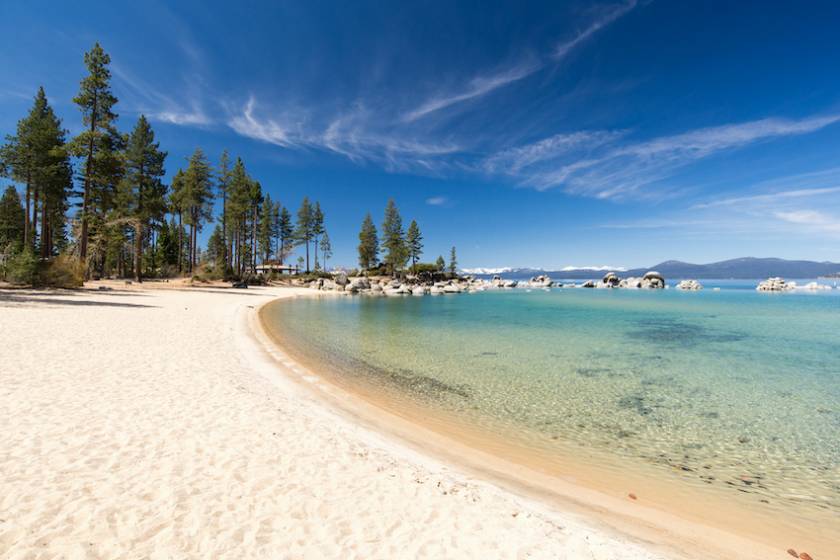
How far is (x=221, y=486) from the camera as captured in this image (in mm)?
4215

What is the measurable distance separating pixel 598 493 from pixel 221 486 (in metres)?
5.30

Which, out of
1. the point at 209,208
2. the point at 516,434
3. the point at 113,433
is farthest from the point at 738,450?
the point at 209,208

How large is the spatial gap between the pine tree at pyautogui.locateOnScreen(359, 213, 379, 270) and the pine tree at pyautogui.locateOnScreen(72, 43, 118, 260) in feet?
193

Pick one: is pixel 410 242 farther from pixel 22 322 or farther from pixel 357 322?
pixel 22 322

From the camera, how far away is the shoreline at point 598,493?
14.1ft

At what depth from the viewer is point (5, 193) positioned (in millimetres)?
50469

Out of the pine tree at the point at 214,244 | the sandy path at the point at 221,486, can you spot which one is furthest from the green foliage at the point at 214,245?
the sandy path at the point at 221,486

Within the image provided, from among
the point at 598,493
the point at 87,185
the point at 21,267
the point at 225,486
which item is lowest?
the point at 598,493

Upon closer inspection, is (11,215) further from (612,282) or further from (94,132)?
(612,282)

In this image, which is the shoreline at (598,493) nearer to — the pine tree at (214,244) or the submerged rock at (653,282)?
the pine tree at (214,244)

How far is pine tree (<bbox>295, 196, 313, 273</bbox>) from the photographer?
80.7m

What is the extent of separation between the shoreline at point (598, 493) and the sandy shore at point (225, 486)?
0.99 feet

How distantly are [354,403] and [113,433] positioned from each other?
14.8 feet

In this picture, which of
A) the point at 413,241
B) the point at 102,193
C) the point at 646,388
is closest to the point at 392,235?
the point at 413,241
